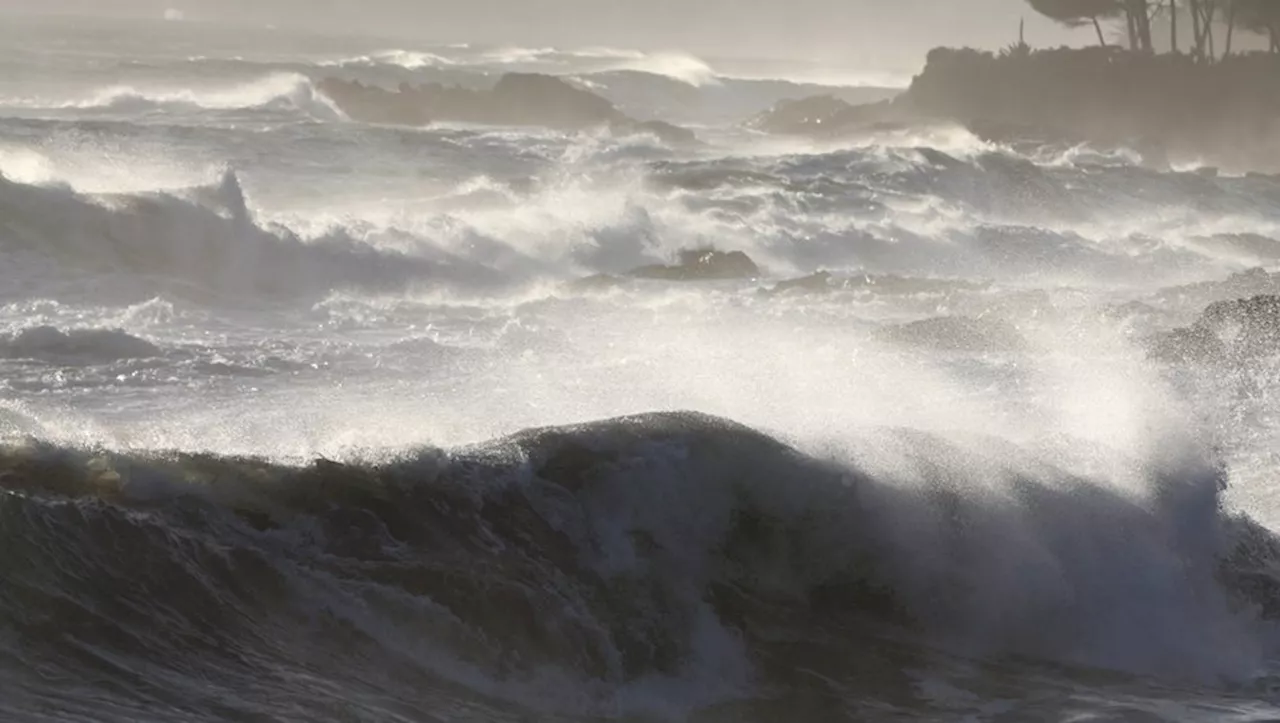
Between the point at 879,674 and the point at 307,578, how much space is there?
3.07 metres

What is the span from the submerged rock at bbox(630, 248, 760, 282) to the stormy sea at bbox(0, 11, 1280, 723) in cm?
8

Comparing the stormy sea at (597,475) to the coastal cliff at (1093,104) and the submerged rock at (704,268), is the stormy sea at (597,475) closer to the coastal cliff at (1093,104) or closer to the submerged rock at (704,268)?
the submerged rock at (704,268)

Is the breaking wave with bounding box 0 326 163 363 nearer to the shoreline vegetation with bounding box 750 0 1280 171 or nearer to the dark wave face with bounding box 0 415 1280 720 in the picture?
the dark wave face with bounding box 0 415 1280 720

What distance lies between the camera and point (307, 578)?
317 inches

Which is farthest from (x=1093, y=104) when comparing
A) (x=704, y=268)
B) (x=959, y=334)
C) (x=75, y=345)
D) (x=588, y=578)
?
(x=588, y=578)

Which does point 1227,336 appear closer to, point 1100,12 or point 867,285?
point 867,285

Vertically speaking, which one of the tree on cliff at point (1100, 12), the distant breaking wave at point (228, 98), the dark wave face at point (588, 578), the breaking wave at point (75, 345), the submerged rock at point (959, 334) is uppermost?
the tree on cliff at point (1100, 12)

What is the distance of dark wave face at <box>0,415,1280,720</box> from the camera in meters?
7.60

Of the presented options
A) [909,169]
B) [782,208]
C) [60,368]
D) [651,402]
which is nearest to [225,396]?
[60,368]

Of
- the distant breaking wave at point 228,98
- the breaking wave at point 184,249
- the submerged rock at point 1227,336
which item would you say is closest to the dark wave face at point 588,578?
the submerged rock at point 1227,336

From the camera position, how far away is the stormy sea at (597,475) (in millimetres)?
7879

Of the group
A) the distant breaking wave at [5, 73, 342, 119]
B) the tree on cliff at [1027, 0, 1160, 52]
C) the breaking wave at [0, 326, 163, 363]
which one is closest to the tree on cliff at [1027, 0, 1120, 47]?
the tree on cliff at [1027, 0, 1160, 52]

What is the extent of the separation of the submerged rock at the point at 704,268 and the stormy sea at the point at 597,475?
0.08 meters

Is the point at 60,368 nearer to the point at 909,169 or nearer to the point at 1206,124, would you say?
the point at 909,169
